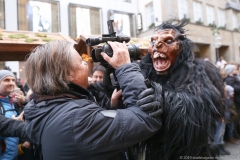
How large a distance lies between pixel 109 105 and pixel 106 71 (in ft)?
0.86

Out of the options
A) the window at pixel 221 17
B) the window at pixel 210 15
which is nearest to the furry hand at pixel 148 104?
the window at pixel 210 15

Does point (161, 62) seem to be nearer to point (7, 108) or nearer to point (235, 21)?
point (7, 108)

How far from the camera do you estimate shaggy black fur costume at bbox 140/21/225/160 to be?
94 centimetres

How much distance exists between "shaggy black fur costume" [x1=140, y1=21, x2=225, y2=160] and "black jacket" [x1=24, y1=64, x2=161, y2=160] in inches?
9.1

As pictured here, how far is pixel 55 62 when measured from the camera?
0.79 metres

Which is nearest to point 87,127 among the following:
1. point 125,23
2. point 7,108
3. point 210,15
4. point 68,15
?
point 7,108

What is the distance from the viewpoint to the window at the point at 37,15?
7.89ft

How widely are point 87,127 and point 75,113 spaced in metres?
0.07

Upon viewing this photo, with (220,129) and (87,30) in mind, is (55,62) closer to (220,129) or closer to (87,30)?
(87,30)

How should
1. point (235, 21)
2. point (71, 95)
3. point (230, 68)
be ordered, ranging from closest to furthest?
point (71, 95) → point (230, 68) → point (235, 21)

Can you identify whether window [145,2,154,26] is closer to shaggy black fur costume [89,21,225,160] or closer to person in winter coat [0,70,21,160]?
shaggy black fur costume [89,21,225,160]

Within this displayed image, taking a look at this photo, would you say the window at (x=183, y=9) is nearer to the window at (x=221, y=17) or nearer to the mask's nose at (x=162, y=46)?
the mask's nose at (x=162, y=46)

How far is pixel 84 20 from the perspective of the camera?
307cm

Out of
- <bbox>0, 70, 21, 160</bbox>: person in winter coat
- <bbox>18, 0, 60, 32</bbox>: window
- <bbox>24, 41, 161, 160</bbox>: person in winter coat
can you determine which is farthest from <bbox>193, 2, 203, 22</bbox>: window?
<bbox>0, 70, 21, 160</bbox>: person in winter coat
